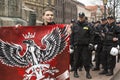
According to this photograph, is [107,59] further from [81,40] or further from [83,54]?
[81,40]

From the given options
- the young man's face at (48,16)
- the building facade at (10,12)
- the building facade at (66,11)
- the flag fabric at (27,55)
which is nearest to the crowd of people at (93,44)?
the young man's face at (48,16)

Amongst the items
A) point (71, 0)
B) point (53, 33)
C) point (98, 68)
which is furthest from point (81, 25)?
point (71, 0)

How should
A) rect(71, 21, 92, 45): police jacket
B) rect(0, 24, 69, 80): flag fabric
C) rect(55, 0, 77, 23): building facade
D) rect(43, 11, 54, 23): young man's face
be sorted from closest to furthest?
rect(0, 24, 69, 80): flag fabric → rect(43, 11, 54, 23): young man's face → rect(71, 21, 92, 45): police jacket → rect(55, 0, 77, 23): building facade

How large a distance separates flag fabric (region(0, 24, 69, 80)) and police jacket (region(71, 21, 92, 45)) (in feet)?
15.7

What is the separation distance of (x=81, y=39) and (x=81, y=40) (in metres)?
0.04

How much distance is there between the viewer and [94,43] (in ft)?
41.5

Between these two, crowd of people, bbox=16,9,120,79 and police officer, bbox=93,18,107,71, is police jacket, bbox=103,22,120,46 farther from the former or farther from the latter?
police officer, bbox=93,18,107,71

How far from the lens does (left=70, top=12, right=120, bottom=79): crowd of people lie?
10.4 metres

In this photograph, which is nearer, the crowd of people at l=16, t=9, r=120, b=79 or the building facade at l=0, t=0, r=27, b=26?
the crowd of people at l=16, t=9, r=120, b=79

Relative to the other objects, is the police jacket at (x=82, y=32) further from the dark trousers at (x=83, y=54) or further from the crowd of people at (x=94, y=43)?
the dark trousers at (x=83, y=54)

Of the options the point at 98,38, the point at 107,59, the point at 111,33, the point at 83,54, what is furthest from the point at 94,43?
the point at 83,54

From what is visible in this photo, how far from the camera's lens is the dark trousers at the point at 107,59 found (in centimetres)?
1151

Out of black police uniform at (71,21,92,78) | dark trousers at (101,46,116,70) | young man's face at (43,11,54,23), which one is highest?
young man's face at (43,11,54,23)

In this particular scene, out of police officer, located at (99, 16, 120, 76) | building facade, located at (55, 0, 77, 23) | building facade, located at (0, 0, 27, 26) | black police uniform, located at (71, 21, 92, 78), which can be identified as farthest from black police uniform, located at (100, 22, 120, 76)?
building facade, located at (55, 0, 77, 23)
